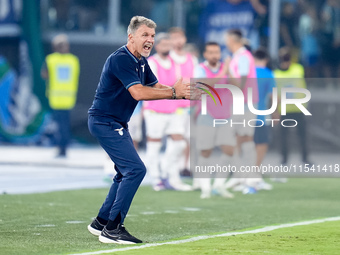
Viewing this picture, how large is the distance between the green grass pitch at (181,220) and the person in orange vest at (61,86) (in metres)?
5.60

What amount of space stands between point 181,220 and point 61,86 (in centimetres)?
977

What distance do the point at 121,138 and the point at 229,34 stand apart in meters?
5.70

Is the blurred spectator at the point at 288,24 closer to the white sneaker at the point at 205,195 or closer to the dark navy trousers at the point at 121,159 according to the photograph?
the white sneaker at the point at 205,195

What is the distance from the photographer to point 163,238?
8922 millimetres

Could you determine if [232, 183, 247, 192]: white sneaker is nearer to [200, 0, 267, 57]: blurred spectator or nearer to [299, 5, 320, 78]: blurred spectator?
[200, 0, 267, 57]: blurred spectator

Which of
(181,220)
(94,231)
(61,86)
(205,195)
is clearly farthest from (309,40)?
(94,231)

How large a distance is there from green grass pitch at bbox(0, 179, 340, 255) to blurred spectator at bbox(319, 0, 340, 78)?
25.2 ft

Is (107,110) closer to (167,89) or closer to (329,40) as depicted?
(167,89)

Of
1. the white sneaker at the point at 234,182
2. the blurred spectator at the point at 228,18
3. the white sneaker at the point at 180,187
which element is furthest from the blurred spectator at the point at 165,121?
the blurred spectator at the point at 228,18

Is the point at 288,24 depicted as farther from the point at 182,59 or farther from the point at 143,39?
the point at 143,39


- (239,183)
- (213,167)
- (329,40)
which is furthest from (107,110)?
(329,40)

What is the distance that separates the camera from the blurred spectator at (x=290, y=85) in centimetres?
1714

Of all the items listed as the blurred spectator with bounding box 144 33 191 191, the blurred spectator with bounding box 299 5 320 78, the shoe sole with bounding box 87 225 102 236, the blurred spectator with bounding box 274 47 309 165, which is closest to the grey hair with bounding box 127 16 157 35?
the shoe sole with bounding box 87 225 102 236

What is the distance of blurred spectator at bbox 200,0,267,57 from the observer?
2064 cm
